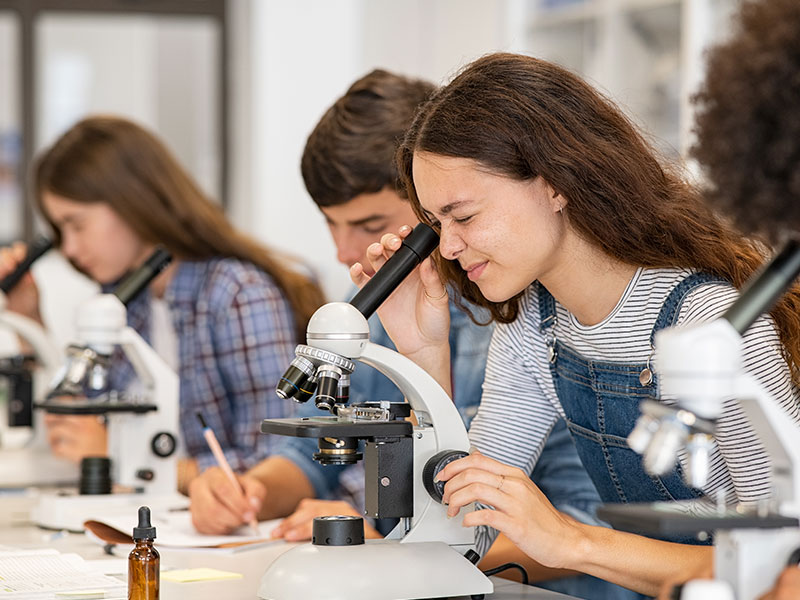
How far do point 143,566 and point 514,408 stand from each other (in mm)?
666

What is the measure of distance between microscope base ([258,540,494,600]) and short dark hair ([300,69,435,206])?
85 centimetres

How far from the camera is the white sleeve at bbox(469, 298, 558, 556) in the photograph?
1.86 meters

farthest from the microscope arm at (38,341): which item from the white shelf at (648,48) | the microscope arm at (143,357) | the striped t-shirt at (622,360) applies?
the white shelf at (648,48)

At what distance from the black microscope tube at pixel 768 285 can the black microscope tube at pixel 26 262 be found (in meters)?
2.34

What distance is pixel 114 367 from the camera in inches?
122

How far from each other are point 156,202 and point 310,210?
1.83 m

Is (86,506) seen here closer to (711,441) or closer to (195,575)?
(195,575)

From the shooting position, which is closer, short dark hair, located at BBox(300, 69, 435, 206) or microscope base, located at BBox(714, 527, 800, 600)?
microscope base, located at BBox(714, 527, 800, 600)

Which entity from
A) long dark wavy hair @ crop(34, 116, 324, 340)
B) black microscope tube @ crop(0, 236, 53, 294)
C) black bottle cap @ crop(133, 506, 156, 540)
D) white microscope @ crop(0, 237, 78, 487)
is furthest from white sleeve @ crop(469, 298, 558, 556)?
black microscope tube @ crop(0, 236, 53, 294)

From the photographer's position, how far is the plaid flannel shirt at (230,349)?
9.37ft

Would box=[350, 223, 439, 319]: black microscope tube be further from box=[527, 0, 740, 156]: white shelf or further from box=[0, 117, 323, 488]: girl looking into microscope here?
box=[527, 0, 740, 156]: white shelf

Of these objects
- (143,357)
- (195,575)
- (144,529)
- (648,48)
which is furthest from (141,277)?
(648,48)

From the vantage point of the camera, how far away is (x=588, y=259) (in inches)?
67.0

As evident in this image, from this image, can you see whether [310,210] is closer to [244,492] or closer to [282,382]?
[244,492]
